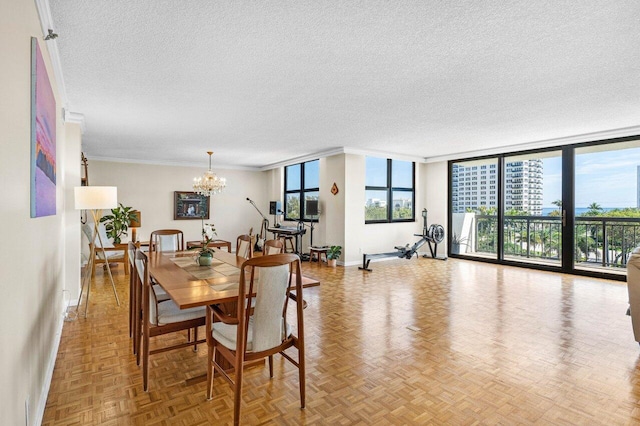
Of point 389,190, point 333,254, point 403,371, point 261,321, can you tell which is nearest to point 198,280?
point 261,321

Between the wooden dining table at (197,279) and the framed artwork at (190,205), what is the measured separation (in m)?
5.71

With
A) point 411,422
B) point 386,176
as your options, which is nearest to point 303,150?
point 386,176

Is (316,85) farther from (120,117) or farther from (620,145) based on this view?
(620,145)

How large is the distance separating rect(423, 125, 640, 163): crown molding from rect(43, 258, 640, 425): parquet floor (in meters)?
2.59

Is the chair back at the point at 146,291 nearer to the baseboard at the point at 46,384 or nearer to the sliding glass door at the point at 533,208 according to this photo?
the baseboard at the point at 46,384

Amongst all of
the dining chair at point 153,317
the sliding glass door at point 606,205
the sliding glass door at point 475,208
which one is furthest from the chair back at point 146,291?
the sliding glass door at point 475,208

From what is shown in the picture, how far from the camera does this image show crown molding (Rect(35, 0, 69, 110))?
1.99 metres

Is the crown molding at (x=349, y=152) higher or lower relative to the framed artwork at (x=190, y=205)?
higher

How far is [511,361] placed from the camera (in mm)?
2738

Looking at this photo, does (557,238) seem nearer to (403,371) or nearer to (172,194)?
(403,371)

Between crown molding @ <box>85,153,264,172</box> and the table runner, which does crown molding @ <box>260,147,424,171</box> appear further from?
the table runner

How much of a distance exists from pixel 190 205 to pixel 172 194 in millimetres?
535

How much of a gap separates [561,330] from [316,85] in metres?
3.44

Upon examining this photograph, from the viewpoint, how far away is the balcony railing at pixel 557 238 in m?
5.66
